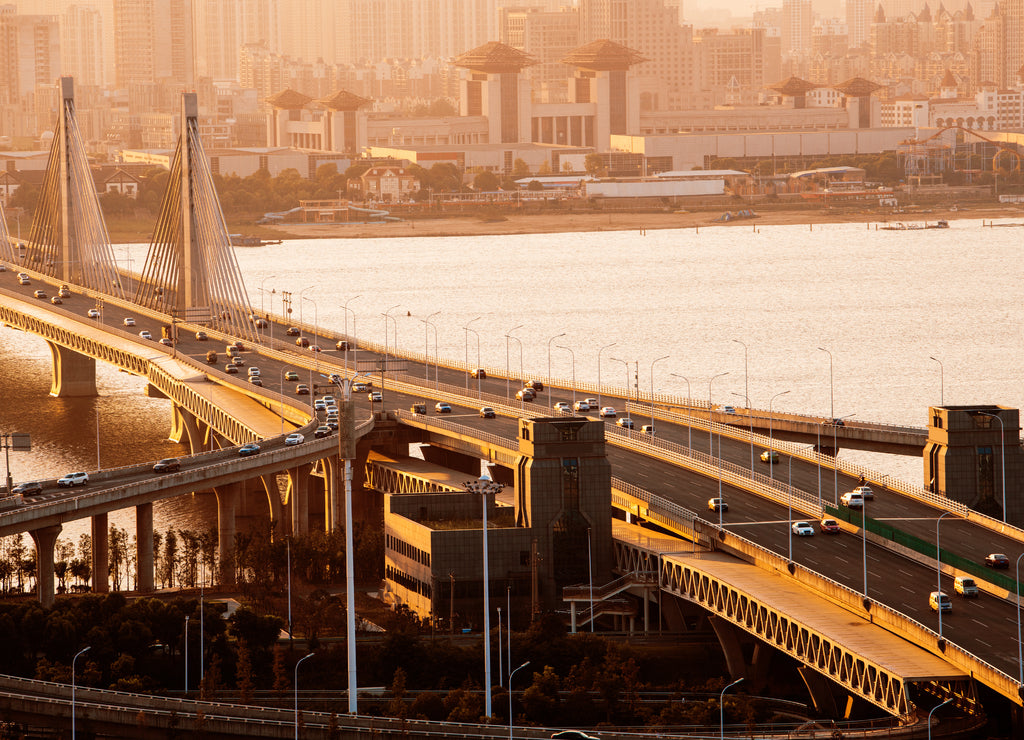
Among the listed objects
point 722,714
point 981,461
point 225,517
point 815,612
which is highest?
point 981,461

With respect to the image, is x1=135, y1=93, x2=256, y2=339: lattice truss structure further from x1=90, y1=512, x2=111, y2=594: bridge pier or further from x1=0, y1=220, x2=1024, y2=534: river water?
x1=90, y1=512, x2=111, y2=594: bridge pier

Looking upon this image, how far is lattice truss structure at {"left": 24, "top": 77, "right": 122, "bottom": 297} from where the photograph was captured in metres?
104

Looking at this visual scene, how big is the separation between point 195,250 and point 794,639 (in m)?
55.3

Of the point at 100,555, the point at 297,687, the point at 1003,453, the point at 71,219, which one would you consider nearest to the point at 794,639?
the point at 297,687

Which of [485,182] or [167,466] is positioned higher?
[485,182]

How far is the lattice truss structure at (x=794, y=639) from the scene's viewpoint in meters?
35.1

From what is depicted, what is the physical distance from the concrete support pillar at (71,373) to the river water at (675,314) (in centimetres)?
99

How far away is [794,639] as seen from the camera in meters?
38.9

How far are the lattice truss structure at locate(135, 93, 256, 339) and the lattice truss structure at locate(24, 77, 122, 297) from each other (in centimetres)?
970

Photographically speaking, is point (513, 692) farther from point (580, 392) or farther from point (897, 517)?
point (580, 392)

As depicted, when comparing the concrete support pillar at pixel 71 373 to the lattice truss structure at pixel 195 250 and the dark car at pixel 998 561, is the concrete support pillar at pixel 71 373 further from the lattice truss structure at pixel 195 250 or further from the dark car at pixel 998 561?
the dark car at pixel 998 561

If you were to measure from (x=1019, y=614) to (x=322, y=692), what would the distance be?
13.1 meters

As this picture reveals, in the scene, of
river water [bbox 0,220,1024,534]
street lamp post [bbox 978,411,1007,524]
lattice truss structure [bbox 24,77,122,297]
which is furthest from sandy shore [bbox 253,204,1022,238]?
street lamp post [bbox 978,411,1007,524]

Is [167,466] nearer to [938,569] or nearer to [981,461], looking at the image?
[981,461]
